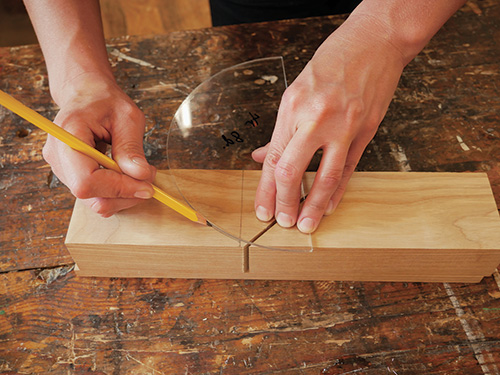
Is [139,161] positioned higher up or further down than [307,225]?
higher up

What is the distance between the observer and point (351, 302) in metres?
1.33

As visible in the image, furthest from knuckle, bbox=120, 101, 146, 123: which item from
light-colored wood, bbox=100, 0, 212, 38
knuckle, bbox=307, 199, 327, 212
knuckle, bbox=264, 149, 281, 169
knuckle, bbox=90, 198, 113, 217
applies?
light-colored wood, bbox=100, 0, 212, 38

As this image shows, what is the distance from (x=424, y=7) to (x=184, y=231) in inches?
37.5

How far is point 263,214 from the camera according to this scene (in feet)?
4.17

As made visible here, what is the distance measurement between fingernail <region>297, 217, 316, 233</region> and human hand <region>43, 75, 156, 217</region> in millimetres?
444

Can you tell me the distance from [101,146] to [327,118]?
2.26ft

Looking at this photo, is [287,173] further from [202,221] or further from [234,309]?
[234,309]

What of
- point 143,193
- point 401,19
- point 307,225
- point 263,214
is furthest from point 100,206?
point 401,19

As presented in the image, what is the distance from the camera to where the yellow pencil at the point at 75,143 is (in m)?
0.97

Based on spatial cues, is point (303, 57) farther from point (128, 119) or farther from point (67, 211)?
point (67, 211)

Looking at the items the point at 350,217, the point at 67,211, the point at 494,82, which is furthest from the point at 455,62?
the point at 67,211

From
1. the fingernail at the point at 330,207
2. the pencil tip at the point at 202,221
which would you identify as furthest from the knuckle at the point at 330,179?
the pencil tip at the point at 202,221

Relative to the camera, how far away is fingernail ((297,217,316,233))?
123 cm

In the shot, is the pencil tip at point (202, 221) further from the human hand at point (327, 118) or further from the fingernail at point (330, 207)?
the fingernail at point (330, 207)
